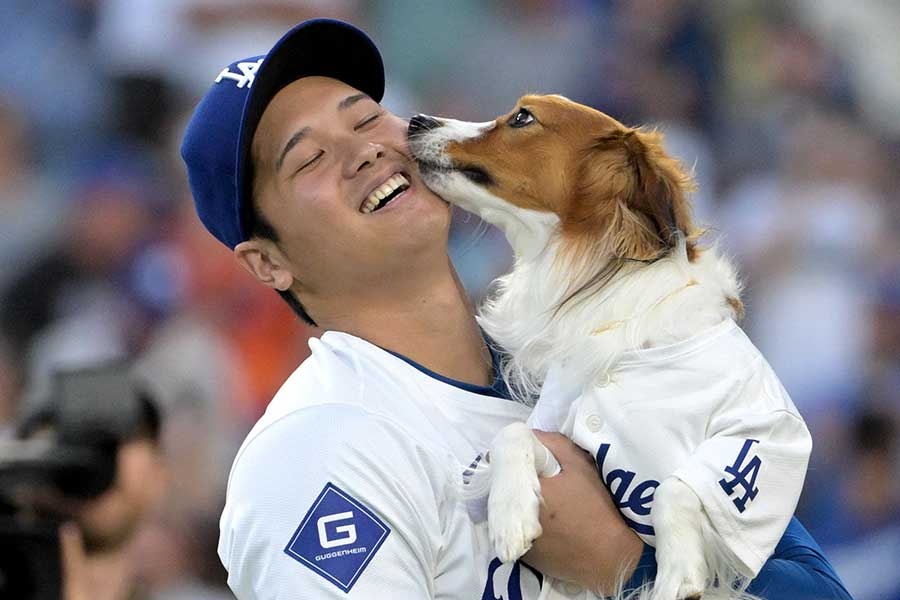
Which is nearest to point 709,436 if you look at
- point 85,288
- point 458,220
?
point 458,220

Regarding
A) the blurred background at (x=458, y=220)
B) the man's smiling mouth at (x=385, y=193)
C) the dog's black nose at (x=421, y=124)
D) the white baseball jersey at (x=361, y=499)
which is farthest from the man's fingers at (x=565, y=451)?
the blurred background at (x=458, y=220)

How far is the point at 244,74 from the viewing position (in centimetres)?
262

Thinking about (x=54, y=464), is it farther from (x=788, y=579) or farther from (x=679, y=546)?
(x=788, y=579)

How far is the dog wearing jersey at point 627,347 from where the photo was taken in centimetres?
225

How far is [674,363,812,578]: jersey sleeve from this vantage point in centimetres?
224

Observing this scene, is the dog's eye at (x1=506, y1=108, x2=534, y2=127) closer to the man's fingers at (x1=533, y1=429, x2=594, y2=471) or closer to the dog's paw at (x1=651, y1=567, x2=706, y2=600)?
the man's fingers at (x1=533, y1=429, x2=594, y2=471)

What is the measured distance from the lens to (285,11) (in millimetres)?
6195

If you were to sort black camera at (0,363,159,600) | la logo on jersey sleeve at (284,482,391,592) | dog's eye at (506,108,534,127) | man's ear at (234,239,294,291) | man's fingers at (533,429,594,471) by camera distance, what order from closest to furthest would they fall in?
black camera at (0,363,159,600) < la logo on jersey sleeve at (284,482,391,592) < man's fingers at (533,429,594,471) < man's ear at (234,239,294,291) < dog's eye at (506,108,534,127)

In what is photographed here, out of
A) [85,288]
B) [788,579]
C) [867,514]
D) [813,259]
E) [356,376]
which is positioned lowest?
[867,514]

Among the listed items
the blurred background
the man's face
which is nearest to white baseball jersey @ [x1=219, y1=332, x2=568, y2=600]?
the man's face

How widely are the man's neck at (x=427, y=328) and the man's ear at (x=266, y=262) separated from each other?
13cm

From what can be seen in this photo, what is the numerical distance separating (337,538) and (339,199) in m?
0.73

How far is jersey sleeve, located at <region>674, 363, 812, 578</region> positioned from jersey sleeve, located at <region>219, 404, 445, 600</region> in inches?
19.1

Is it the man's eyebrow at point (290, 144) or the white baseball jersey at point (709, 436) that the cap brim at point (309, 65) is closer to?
the man's eyebrow at point (290, 144)
